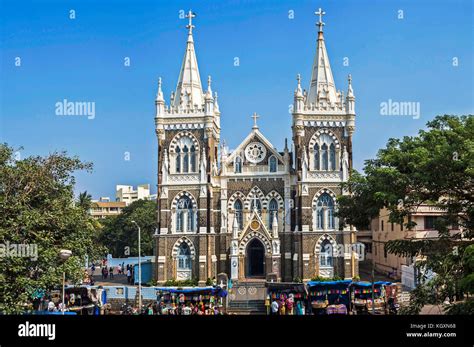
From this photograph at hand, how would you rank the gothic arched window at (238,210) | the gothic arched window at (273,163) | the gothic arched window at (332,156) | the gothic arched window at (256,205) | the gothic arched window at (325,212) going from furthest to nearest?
the gothic arched window at (273,163)
the gothic arched window at (238,210)
the gothic arched window at (256,205)
the gothic arched window at (332,156)
the gothic arched window at (325,212)

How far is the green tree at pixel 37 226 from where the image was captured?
16.2 m

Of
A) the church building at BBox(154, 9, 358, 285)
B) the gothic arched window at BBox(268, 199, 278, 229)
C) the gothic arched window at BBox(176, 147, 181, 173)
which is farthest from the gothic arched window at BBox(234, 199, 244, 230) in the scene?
the gothic arched window at BBox(176, 147, 181, 173)

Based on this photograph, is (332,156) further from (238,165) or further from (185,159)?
(185,159)

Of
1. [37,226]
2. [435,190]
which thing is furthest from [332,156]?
[37,226]

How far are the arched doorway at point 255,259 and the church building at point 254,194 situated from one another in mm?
71

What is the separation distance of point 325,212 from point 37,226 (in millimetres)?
25171

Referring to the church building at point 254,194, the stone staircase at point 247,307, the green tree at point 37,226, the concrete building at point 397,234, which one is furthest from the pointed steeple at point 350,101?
the green tree at point 37,226

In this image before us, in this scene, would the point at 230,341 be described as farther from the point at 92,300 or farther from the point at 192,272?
the point at 192,272

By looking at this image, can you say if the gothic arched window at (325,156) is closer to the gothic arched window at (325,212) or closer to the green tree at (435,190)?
the gothic arched window at (325,212)

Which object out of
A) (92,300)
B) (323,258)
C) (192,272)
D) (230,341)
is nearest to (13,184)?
(92,300)

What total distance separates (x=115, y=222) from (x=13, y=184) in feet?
146

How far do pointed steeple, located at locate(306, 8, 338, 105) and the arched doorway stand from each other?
1074 centimetres

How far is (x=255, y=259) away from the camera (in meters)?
41.1

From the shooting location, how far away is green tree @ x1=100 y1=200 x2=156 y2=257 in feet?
195
